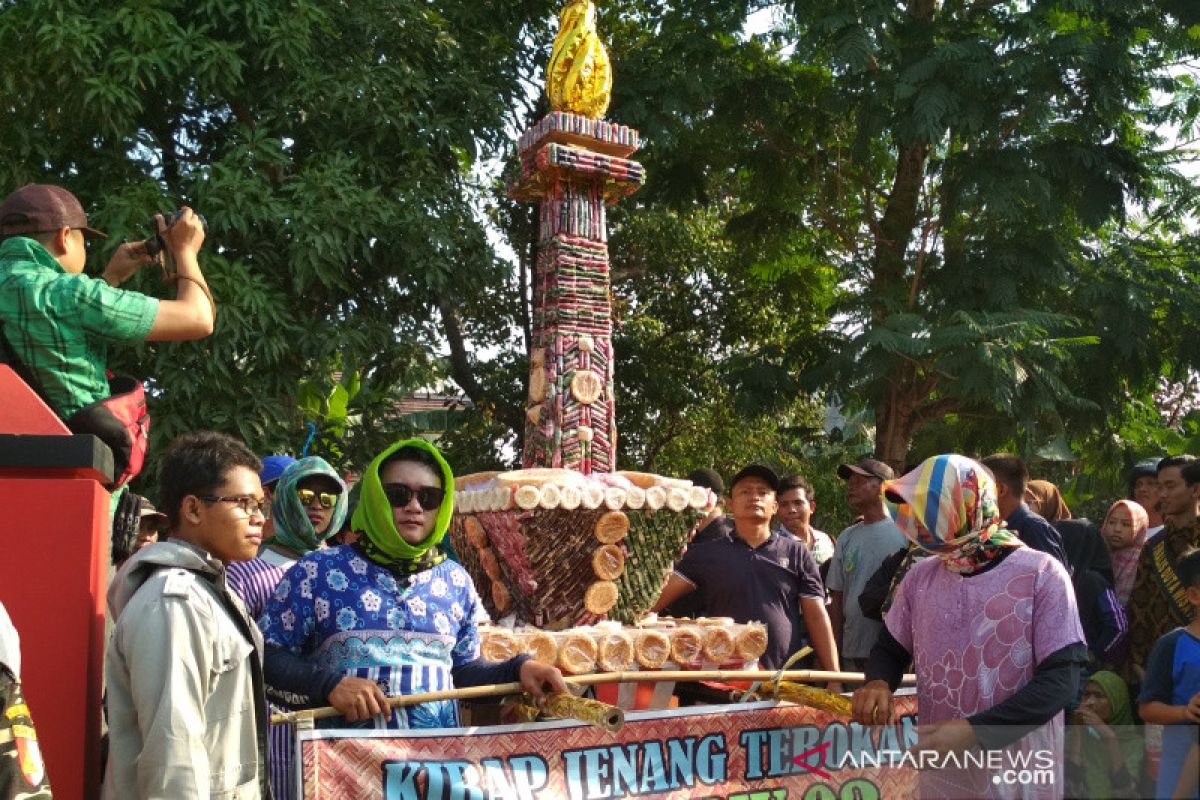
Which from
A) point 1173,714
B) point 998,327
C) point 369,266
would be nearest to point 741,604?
point 1173,714

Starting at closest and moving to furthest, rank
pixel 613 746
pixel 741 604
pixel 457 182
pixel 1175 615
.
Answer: pixel 613 746 < pixel 1175 615 < pixel 741 604 < pixel 457 182

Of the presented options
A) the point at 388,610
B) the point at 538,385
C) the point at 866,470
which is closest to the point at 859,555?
the point at 866,470

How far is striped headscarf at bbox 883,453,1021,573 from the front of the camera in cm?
316

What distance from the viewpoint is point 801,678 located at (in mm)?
4070

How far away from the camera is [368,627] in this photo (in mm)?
3338

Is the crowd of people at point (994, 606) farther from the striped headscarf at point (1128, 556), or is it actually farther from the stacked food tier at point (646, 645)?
the stacked food tier at point (646, 645)

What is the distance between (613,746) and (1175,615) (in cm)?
288

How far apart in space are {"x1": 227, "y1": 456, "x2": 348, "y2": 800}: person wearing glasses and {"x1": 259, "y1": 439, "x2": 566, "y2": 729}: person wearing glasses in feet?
2.32

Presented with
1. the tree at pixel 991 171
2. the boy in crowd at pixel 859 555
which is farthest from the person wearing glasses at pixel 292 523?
the tree at pixel 991 171

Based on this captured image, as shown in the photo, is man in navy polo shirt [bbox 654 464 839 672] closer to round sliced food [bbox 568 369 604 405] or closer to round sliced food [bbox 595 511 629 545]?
round sliced food [bbox 595 511 629 545]

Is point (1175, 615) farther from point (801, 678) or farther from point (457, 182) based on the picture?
point (457, 182)

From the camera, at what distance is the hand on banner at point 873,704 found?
341 cm

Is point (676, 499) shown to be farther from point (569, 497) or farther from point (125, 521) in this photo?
point (125, 521)

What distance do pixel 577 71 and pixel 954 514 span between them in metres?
4.83
